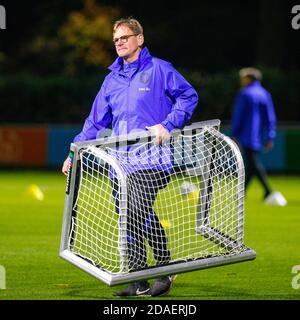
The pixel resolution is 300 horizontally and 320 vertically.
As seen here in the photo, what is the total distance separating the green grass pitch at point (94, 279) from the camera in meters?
9.27

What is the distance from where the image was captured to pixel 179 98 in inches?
352

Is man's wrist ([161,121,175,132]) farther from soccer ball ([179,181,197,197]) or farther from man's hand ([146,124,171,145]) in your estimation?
soccer ball ([179,181,197,197])

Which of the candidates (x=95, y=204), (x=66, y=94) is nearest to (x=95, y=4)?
(x=66, y=94)

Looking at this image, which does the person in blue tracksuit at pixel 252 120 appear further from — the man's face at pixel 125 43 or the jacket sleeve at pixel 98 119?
the man's face at pixel 125 43

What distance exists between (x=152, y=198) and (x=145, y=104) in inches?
29.4

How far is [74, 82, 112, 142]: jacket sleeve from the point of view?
9188 millimetres

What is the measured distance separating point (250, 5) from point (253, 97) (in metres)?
22.0

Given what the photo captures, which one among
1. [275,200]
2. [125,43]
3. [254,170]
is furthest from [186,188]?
[275,200]

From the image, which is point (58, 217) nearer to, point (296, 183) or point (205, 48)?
point (296, 183)

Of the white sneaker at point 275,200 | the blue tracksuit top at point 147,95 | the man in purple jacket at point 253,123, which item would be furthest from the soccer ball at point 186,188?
the white sneaker at point 275,200

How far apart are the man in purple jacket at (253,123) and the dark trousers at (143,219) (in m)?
8.53

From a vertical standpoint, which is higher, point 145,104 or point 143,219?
point 145,104

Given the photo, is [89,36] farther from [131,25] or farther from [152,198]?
[152,198]
